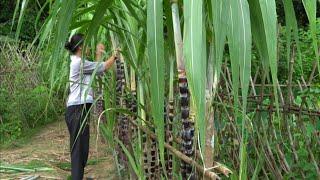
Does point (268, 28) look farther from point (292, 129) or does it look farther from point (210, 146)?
point (292, 129)

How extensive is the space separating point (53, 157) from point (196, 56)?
461 cm

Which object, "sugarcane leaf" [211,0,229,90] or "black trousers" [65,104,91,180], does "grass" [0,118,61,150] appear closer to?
"black trousers" [65,104,91,180]

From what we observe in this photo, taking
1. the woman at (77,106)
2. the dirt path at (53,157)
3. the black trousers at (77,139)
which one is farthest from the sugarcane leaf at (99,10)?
the dirt path at (53,157)

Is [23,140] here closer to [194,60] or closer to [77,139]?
[77,139]

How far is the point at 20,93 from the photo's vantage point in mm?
6492

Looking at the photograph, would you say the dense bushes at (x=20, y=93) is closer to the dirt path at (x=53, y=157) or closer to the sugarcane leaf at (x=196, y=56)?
the dirt path at (x=53, y=157)

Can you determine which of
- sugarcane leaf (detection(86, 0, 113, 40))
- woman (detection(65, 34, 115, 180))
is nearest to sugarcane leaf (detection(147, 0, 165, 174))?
sugarcane leaf (detection(86, 0, 113, 40))

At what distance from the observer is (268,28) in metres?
0.84

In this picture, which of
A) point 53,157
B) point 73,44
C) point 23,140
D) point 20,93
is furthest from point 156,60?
point 20,93

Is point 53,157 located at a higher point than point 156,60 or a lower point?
lower

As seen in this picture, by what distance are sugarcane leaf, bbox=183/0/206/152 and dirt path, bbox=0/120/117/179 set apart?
3.11 m

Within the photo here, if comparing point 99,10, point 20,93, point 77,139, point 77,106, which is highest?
point 99,10

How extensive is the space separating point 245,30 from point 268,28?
2.0 inches

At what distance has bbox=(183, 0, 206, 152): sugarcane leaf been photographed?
851mm
